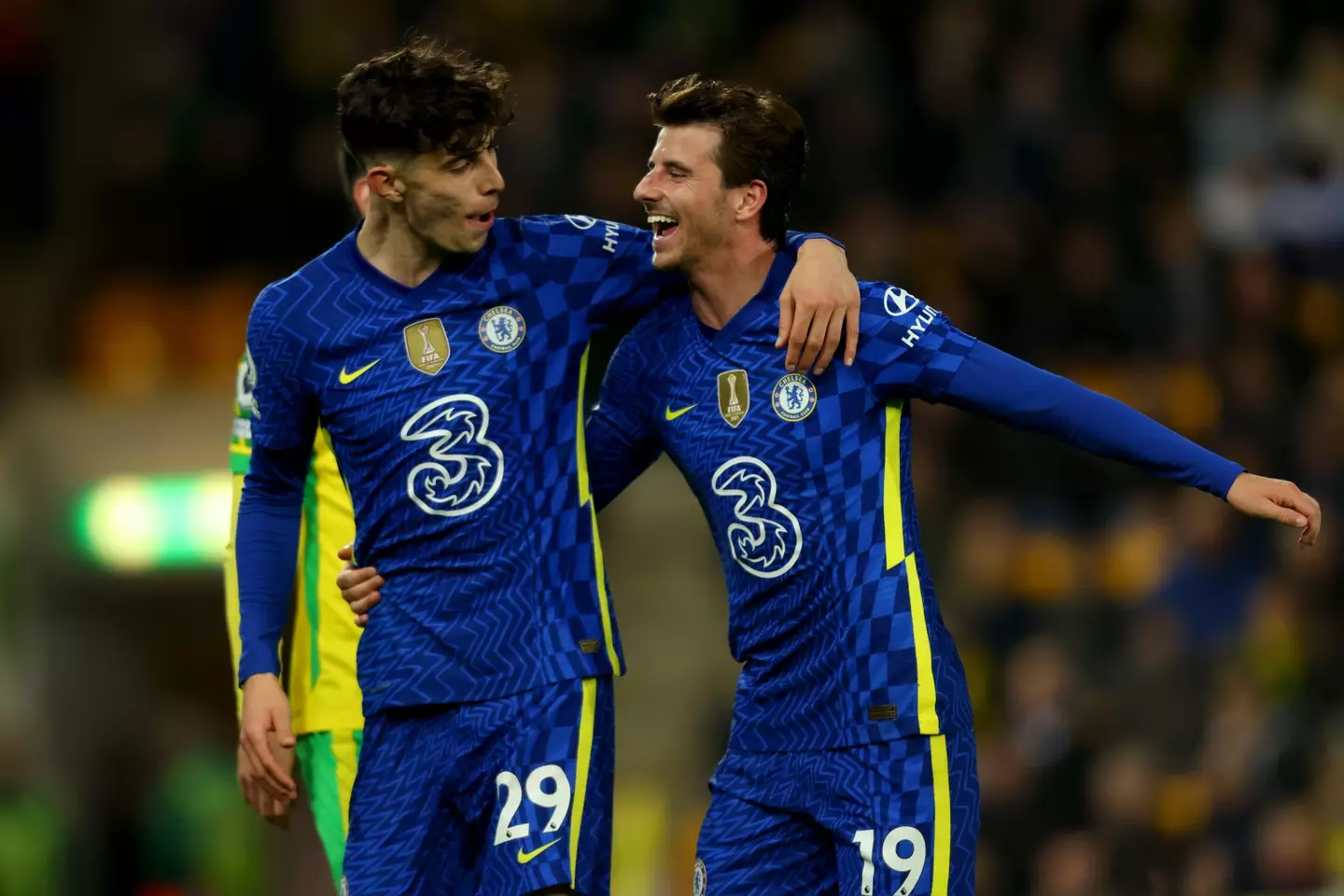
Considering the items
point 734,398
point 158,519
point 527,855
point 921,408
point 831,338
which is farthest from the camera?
point 158,519

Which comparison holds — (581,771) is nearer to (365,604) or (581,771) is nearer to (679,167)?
(365,604)

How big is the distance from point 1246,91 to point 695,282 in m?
8.62

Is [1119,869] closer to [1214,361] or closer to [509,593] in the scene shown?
[1214,361]

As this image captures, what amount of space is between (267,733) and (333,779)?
2.40 ft

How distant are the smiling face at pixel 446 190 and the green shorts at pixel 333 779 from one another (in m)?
1.39

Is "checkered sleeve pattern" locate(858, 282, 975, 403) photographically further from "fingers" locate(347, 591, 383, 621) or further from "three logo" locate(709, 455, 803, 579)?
"fingers" locate(347, 591, 383, 621)

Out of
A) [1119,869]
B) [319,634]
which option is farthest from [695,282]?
[1119,869]

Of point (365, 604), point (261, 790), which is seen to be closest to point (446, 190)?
point (365, 604)

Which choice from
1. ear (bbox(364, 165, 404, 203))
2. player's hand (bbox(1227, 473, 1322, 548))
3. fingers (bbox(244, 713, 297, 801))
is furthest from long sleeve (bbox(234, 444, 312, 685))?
player's hand (bbox(1227, 473, 1322, 548))

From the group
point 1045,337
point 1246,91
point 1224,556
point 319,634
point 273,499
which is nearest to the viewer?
point 273,499

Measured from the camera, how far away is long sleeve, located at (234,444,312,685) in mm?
4785

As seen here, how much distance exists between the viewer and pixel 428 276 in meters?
4.72

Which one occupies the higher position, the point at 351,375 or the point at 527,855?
the point at 351,375

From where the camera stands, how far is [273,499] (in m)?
4.88
